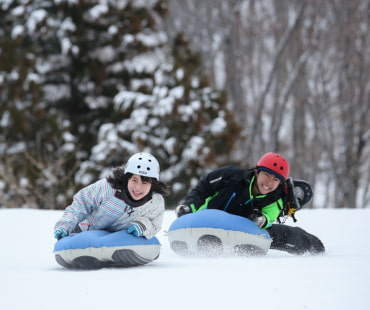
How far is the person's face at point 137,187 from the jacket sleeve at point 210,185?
4.68 feet

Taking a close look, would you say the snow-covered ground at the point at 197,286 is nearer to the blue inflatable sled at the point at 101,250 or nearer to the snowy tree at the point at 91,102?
the blue inflatable sled at the point at 101,250

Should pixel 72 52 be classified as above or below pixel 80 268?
above

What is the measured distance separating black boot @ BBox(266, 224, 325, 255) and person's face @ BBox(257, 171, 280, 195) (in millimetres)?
574

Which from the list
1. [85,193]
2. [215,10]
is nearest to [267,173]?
[85,193]

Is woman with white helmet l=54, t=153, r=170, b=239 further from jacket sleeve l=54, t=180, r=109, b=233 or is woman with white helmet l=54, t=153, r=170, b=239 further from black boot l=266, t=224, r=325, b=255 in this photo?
black boot l=266, t=224, r=325, b=255

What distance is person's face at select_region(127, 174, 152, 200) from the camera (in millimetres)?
4047

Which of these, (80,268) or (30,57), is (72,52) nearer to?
(30,57)

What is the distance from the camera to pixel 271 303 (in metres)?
2.81

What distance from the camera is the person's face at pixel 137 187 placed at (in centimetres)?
405

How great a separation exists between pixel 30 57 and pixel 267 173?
8.83 metres

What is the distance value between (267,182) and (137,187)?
1.50 m

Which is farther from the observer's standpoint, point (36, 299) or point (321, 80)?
point (321, 80)

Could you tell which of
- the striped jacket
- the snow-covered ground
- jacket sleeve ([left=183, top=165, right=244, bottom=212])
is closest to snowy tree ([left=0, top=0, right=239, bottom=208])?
jacket sleeve ([left=183, top=165, right=244, bottom=212])

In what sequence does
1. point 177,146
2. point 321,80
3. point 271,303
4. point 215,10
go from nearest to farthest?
point 271,303, point 177,146, point 321,80, point 215,10
